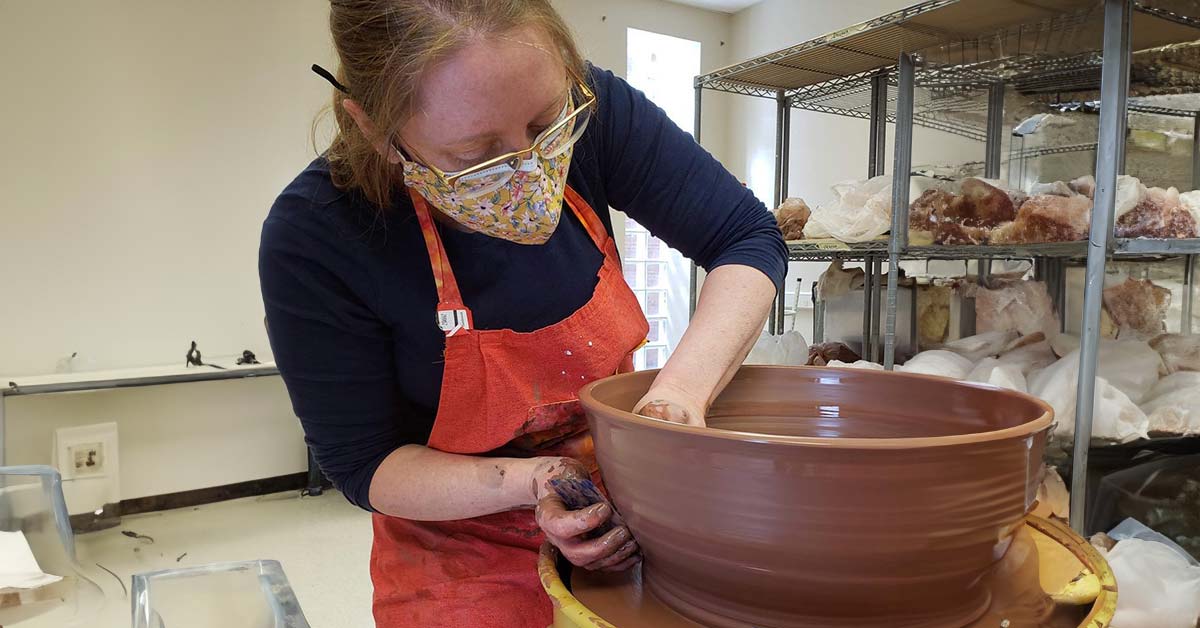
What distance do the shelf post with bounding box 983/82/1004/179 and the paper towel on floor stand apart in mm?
2718

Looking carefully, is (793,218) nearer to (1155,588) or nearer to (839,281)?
(839,281)

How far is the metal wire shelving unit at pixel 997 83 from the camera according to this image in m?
1.49

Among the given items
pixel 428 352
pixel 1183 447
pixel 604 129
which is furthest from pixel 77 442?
pixel 1183 447

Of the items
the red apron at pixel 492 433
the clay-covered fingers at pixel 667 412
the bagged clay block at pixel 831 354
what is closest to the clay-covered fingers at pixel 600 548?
the clay-covered fingers at pixel 667 412

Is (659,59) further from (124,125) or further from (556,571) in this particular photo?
(556,571)

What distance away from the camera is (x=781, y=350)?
7.35 ft

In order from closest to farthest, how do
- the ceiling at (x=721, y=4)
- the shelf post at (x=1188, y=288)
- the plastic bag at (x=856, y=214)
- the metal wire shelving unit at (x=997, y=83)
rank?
1. the metal wire shelving unit at (x=997, y=83)
2. the plastic bag at (x=856, y=214)
3. the shelf post at (x=1188, y=288)
4. the ceiling at (x=721, y=4)

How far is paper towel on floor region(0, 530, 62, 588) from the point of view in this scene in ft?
3.67

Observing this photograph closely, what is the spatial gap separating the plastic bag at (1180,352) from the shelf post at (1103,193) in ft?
1.05

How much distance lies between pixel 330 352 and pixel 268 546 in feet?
7.14

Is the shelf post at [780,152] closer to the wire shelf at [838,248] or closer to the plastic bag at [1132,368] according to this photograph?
the wire shelf at [838,248]

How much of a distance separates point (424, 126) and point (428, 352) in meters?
0.30

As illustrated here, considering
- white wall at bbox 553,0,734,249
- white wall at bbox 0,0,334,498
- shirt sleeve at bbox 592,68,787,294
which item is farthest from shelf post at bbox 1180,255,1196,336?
white wall at bbox 0,0,334,498

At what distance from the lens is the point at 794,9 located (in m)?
4.00
